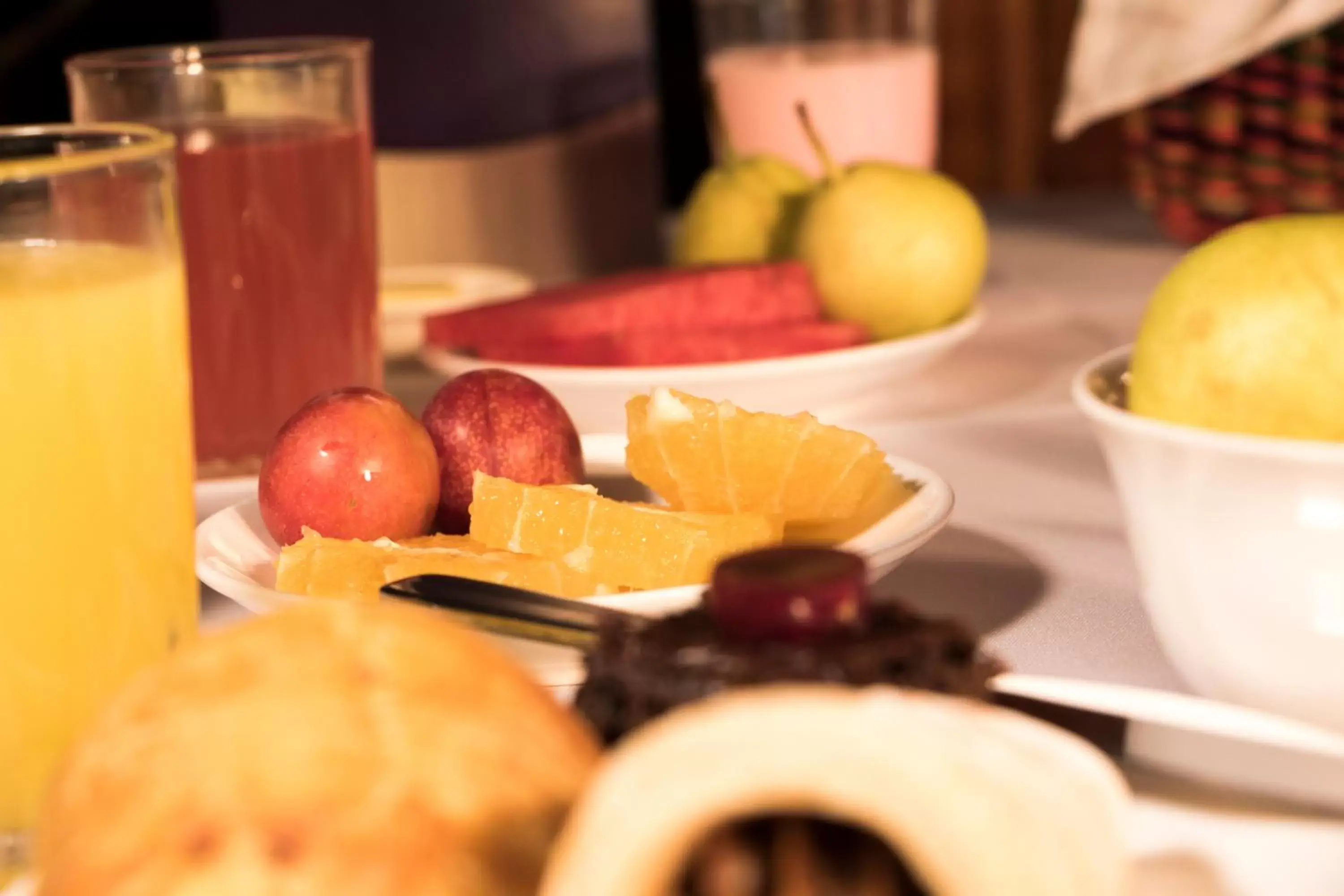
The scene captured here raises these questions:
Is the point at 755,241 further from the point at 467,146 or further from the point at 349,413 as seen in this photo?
the point at 349,413

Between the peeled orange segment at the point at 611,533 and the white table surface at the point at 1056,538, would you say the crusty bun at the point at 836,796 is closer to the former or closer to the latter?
the white table surface at the point at 1056,538

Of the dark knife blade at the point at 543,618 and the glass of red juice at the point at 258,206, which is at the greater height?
the glass of red juice at the point at 258,206

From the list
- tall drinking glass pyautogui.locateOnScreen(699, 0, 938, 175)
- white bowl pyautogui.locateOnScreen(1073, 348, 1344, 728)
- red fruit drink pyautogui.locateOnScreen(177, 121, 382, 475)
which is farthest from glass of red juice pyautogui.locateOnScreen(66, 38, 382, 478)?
tall drinking glass pyautogui.locateOnScreen(699, 0, 938, 175)

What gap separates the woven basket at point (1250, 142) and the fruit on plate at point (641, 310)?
1.71ft

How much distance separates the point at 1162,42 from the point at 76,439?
3.83 ft

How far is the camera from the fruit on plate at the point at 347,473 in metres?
0.74

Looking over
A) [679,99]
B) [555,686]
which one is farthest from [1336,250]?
[679,99]

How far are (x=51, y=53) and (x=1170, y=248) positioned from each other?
1262mm

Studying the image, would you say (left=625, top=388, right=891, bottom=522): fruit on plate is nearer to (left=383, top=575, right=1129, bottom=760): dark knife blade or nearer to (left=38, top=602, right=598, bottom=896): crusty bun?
(left=383, top=575, right=1129, bottom=760): dark knife blade

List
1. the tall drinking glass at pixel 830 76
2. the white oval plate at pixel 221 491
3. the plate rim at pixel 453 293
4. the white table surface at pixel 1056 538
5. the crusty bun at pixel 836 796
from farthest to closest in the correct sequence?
the tall drinking glass at pixel 830 76
the plate rim at pixel 453 293
the white oval plate at pixel 221 491
the white table surface at pixel 1056 538
the crusty bun at pixel 836 796

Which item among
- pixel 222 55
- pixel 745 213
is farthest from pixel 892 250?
pixel 222 55

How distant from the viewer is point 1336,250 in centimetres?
55

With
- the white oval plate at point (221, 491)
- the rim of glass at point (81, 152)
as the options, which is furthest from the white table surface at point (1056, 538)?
the rim of glass at point (81, 152)

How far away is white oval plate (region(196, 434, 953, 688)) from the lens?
0.58m
